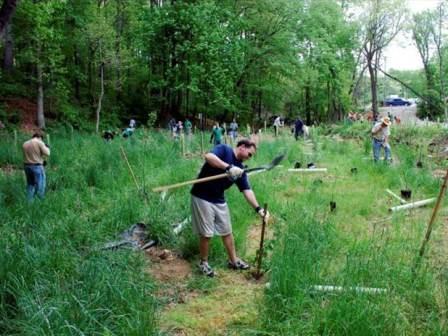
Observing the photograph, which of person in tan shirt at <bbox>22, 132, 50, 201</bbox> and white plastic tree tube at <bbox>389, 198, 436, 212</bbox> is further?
person in tan shirt at <bbox>22, 132, 50, 201</bbox>

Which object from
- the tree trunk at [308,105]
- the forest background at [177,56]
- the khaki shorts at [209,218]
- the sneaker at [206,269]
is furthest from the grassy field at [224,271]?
the tree trunk at [308,105]

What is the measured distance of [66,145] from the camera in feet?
38.2

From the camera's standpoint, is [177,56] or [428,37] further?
[428,37]

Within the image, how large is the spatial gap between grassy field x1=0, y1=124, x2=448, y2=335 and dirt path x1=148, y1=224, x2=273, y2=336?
15 mm

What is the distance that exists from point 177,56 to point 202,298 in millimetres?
21867

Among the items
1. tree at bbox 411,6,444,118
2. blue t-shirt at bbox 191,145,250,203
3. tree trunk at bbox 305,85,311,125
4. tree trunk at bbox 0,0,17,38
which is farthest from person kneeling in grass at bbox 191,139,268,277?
tree at bbox 411,6,444,118

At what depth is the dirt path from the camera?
10.6 ft

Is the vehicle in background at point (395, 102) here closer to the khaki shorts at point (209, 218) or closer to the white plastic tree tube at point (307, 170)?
the white plastic tree tube at point (307, 170)

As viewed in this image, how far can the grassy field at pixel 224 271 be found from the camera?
2811 mm

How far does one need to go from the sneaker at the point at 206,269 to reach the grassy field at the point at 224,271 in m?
0.11

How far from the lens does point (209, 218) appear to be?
13.6 feet

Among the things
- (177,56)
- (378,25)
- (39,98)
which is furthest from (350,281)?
(378,25)

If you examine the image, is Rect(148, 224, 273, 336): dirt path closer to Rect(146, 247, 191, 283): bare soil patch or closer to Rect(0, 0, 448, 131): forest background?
Rect(146, 247, 191, 283): bare soil patch

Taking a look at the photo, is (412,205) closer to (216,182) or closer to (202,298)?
(216,182)
